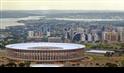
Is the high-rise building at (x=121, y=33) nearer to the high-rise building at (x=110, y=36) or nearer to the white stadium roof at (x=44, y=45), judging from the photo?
the high-rise building at (x=110, y=36)

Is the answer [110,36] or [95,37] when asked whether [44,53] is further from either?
[110,36]
